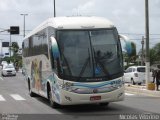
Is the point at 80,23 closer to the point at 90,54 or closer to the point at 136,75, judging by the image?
the point at 90,54

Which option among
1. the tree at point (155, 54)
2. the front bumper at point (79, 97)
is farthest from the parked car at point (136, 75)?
the tree at point (155, 54)

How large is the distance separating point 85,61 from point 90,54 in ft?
1.02

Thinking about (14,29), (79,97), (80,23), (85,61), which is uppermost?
(14,29)

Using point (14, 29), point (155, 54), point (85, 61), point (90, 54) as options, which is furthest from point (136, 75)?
point (155, 54)

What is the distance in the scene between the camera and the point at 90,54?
54.7ft

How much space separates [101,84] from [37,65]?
591 cm

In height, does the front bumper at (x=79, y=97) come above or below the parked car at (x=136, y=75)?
above

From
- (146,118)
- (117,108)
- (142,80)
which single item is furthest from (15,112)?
(142,80)

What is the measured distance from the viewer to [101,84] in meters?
16.5

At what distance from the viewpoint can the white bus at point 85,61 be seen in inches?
646

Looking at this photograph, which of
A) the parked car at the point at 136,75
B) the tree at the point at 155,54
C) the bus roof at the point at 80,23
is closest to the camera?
the bus roof at the point at 80,23

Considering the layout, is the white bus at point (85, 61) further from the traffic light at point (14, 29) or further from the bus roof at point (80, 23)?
the traffic light at point (14, 29)

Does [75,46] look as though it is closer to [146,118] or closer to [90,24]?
[90,24]

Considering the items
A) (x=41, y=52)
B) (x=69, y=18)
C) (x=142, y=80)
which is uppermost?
(x=69, y=18)
